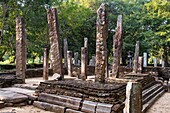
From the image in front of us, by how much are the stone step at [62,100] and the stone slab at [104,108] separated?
667 mm

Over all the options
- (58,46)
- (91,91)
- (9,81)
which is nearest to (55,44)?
(58,46)

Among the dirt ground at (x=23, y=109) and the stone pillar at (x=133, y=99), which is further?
the dirt ground at (x=23, y=109)

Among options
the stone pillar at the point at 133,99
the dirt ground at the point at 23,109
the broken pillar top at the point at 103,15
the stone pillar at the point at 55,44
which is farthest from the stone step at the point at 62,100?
the broken pillar top at the point at 103,15

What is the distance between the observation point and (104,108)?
5621 mm

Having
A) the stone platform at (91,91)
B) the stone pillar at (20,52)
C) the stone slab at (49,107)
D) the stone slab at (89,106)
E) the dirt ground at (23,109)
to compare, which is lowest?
the dirt ground at (23,109)

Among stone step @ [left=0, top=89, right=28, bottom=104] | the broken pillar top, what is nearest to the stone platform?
stone step @ [left=0, top=89, right=28, bottom=104]

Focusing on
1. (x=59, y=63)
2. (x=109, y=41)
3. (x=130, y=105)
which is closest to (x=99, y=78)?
(x=59, y=63)

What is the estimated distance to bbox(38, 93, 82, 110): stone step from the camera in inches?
242

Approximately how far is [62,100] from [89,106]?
1.05 m

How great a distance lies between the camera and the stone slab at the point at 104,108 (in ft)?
18.2

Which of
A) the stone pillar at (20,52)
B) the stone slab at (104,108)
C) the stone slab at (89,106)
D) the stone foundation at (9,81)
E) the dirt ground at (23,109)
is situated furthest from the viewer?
the stone pillar at (20,52)

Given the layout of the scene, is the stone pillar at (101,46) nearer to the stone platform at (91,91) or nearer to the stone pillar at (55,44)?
the stone platform at (91,91)

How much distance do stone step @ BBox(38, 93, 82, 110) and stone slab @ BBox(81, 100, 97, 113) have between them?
0.18 meters

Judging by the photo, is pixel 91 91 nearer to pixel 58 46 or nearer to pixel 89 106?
pixel 89 106
